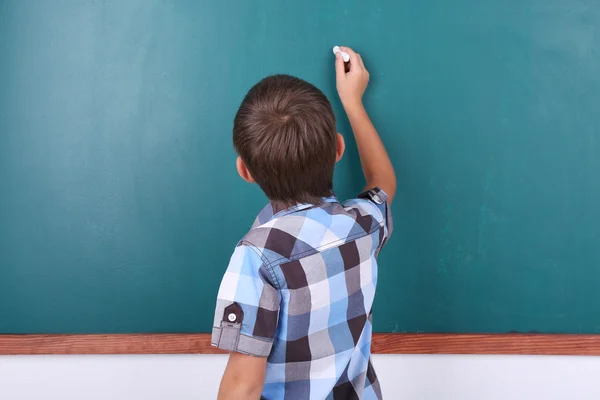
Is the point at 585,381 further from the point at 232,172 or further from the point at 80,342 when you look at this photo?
the point at 80,342

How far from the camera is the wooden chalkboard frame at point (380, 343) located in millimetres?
1178

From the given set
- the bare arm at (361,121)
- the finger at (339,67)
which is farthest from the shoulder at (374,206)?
the finger at (339,67)

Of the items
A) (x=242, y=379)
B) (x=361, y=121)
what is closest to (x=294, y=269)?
(x=242, y=379)

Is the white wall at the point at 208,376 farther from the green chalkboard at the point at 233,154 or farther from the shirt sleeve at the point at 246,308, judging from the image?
the shirt sleeve at the point at 246,308

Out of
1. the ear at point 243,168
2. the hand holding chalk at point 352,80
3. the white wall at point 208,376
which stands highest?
the hand holding chalk at point 352,80

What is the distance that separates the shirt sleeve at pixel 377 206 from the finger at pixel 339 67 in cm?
24

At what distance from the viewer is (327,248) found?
33.0 inches

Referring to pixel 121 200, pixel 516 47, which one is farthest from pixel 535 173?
pixel 121 200

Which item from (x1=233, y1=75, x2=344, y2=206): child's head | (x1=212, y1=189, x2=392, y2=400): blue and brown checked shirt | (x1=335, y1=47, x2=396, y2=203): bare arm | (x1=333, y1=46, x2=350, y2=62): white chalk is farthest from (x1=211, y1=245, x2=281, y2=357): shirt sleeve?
(x1=333, y1=46, x2=350, y2=62): white chalk

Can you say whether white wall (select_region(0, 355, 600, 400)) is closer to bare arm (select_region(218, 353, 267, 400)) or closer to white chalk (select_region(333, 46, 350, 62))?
bare arm (select_region(218, 353, 267, 400))

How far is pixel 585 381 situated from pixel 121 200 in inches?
39.3

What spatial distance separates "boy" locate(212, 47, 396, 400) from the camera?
2.60 ft

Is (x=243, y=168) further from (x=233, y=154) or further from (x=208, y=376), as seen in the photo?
(x=208, y=376)

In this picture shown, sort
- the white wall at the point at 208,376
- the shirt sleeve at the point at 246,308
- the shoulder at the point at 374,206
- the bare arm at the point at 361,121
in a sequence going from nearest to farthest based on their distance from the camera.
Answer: the shirt sleeve at the point at 246,308 → the shoulder at the point at 374,206 → the bare arm at the point at 361,121 → the white wall at the point at 208,376
